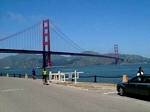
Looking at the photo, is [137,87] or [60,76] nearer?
[137,87]

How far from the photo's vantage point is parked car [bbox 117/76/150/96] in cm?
1722

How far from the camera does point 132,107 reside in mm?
13938

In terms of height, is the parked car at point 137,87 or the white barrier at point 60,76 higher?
the white barrier at point 60,76

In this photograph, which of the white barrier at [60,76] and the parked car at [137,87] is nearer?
the parked car at [137,87]

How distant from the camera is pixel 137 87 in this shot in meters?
18.0

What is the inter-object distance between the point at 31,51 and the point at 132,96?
5384 centimetres

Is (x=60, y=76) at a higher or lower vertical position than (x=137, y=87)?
higher

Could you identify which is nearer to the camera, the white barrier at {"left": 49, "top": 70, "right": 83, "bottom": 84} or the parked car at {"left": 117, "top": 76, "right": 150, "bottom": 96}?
the parked car at {"left": 117, "top": 76, "right": 150, "bottom": 96}

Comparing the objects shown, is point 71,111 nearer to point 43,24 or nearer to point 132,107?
point 132,107

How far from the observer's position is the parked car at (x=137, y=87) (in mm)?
17219

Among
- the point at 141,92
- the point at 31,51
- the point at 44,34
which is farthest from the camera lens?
the point at 44,34

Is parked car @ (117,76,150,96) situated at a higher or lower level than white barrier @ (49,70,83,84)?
lower

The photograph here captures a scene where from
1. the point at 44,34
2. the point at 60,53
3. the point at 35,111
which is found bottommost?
the point at 35,111

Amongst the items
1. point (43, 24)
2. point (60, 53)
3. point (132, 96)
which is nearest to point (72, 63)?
Result: point (43, 24)
